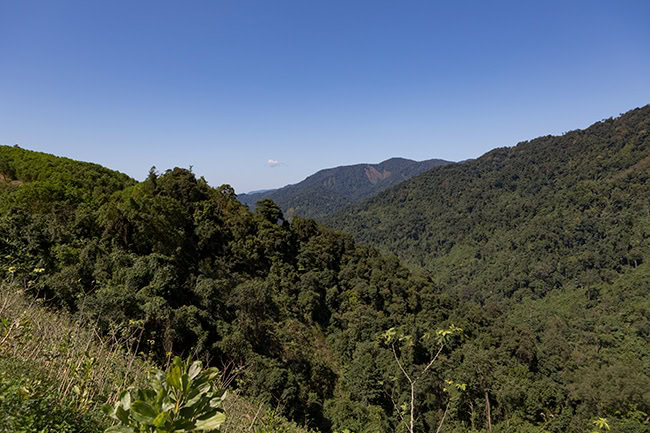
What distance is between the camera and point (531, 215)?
9194cm

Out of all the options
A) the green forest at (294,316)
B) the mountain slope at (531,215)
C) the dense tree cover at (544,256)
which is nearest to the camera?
the green forest at (294,316)

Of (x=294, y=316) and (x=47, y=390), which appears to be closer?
(x=47, y=390)

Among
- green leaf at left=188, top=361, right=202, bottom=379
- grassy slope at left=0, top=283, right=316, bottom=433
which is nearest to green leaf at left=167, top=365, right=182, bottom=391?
green leaf at left=188, top=361, right=202, bottom=379

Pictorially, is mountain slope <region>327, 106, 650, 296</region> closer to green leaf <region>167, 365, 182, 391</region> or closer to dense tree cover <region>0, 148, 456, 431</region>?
dense tree cover <region>0, 148, 456, 431</region>

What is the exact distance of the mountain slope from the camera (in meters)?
69.4

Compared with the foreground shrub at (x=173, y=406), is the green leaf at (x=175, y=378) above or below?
above

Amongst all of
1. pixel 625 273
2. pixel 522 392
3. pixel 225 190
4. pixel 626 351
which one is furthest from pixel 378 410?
pixel 625 273

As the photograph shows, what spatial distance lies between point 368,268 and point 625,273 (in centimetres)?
6248

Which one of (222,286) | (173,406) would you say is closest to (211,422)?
(173,406)

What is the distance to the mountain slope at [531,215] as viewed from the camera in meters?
69.4

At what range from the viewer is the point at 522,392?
713 inches

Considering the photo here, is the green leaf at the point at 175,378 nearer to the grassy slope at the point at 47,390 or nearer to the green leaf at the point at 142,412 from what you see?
the green leaf at the point at 142,412

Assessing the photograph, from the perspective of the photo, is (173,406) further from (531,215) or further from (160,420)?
(531,215)

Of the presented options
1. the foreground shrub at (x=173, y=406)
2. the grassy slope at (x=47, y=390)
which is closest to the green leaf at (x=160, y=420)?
the foreground shrub at (x=173, y=406)
